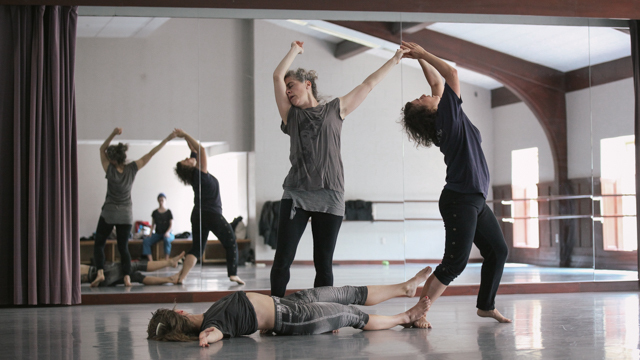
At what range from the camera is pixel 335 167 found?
3.35 m

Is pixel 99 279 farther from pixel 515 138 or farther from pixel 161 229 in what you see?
pixel 515 138

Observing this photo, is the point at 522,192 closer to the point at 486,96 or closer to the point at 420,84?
the point at 486,96

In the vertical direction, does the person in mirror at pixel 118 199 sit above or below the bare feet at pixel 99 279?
above

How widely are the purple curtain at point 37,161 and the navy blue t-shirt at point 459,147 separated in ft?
9.97

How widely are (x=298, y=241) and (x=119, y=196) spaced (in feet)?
7.63

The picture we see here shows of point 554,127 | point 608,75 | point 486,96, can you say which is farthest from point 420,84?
point 608,75

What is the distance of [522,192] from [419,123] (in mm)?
2615

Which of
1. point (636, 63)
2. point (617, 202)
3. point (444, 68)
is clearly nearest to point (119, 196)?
point (444, 68)

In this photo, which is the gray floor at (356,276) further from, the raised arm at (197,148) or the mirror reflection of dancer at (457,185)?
the mirror reflection of dancer at (457,185)

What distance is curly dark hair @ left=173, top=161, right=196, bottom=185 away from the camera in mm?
5031

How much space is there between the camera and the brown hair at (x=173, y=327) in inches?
111

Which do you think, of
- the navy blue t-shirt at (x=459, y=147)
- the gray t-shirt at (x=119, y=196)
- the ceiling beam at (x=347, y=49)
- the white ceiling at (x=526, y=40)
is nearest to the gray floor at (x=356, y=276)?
the gray t-shirt at (x=119, y=196)

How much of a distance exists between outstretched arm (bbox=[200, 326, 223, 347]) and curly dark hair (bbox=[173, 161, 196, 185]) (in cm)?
245

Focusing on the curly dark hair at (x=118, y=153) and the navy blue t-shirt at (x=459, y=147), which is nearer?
the navy blue t-shirt at (x=459, y=147)
